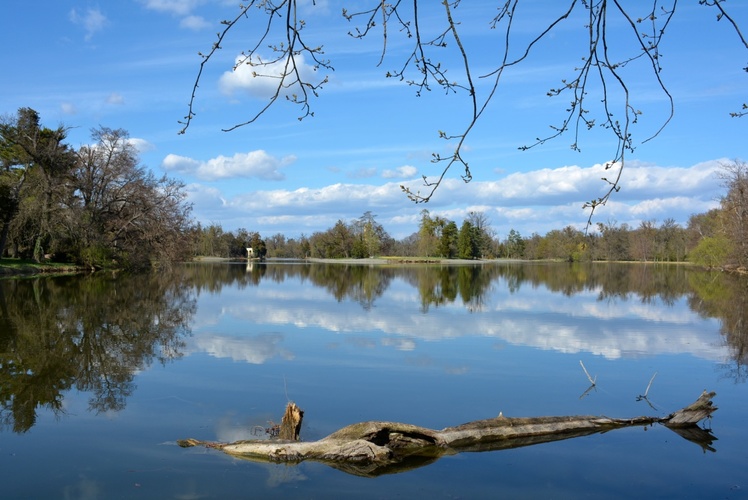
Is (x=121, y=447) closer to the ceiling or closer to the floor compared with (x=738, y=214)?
closer to the floor

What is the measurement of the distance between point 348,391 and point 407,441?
7.53 ft

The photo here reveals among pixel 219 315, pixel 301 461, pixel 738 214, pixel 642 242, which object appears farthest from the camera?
pixel 642 242

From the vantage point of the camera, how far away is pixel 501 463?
5805mm

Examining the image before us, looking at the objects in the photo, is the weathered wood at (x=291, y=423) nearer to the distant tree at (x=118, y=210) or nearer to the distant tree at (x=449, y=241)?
the distant tree at (x=118, y=210)

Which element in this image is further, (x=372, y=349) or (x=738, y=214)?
(x=738, y=214)

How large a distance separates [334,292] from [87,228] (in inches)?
756

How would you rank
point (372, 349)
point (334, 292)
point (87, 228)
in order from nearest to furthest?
point (372, 349) → point (334, 292) → point (87, 228)

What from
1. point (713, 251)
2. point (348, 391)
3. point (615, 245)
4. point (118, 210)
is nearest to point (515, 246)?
point (615, 245)

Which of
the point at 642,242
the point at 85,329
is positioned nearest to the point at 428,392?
the point at 85,329

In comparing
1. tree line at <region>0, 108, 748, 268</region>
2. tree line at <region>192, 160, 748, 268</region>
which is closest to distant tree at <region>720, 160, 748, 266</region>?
tree line at <region>0, 108, 748, 268</region>

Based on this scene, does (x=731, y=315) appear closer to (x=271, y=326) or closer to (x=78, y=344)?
(x=271, y=326)

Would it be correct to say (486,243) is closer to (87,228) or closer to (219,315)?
(87,228)

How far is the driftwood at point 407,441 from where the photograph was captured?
18.8ft

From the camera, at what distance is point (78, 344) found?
38.7 ft
